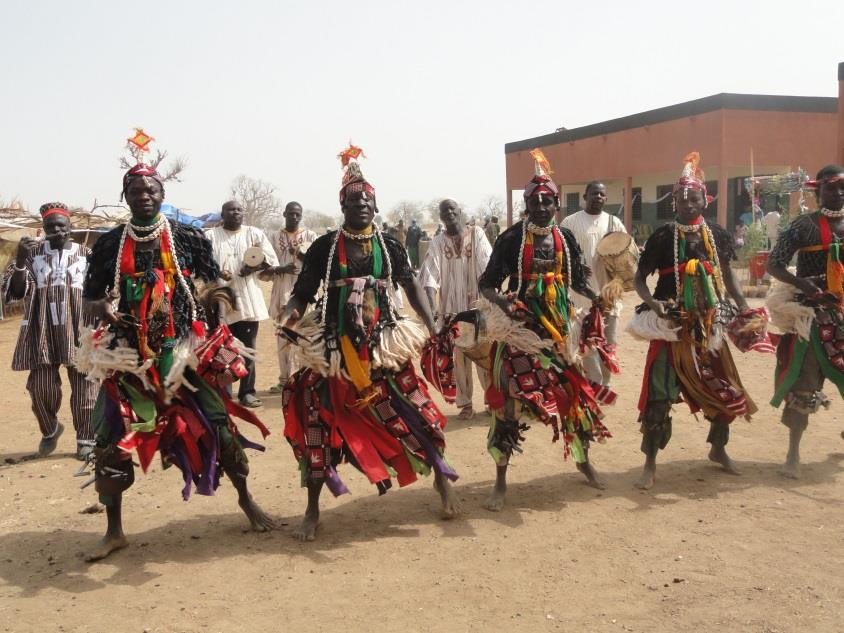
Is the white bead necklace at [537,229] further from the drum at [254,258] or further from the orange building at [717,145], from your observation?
the orange building at [717,145]

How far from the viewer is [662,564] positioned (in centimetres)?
412

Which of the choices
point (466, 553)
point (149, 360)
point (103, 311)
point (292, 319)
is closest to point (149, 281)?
point (103, 311)

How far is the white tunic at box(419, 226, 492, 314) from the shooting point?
7.41 meters

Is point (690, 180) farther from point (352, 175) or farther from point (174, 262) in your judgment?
point (174, 262)

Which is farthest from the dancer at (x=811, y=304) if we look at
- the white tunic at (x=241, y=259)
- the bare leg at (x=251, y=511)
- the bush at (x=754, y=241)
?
the bush at (x=754, y=241)

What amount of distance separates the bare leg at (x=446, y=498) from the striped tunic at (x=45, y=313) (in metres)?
3.33

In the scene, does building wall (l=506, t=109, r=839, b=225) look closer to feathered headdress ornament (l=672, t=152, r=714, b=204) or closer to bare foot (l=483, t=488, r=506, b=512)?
feathered headdress ornament (l=672, t=152, r=714, b=204)

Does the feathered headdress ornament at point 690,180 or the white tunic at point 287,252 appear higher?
the feathered headdress ornament at point 690,180

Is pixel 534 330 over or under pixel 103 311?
under

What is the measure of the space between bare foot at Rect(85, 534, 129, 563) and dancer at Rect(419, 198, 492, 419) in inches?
140

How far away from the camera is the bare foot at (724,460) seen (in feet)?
18.4

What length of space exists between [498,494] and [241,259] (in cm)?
416

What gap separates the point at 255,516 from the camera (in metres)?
4.77

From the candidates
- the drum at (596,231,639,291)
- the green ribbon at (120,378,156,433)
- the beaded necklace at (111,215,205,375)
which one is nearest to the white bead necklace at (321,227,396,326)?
the beaded necklace at (111,215,205,375)
